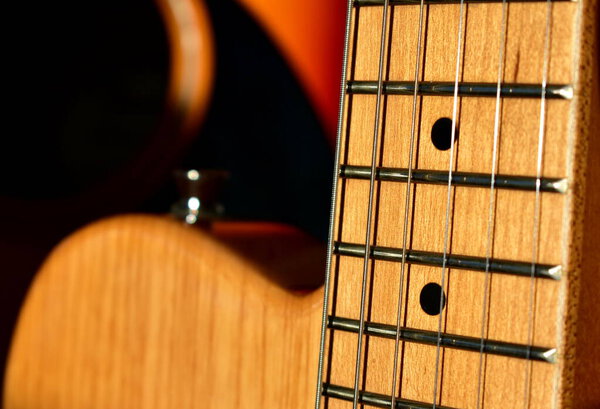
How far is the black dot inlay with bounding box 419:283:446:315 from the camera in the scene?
454 mm

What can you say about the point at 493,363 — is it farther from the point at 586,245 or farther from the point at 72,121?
the point at 72,121

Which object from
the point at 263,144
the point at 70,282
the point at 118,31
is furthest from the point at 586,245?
the point at 118,31

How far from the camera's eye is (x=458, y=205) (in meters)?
0.44

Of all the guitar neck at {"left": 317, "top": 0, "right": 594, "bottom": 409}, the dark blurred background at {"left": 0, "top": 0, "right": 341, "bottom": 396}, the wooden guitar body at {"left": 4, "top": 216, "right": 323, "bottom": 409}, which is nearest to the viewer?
the guitar neck at {"left": 317, "top": 0, "right": 594, "bottom": 409}

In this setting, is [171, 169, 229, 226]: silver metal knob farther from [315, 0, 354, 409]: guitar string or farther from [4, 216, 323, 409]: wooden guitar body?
[315, 0, 354, 409]: guitar string

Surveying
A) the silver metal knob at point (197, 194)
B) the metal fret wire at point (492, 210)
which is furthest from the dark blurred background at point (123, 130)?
the metal fret wire at point (492, 210)

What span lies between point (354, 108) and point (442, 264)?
99mm

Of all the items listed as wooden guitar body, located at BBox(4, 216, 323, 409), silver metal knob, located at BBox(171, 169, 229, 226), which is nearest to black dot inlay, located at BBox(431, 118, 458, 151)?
wooden guitar body, located at BBox(4, 216, 323, 409)

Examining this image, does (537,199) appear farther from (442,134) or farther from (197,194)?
(197,194)

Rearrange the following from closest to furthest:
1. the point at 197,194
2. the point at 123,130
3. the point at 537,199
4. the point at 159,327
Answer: the point at 537,199
the point at 159,327
the point at 197,194
the point at 123,130

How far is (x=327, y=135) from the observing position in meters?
0.81

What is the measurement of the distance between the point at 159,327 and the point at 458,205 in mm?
242

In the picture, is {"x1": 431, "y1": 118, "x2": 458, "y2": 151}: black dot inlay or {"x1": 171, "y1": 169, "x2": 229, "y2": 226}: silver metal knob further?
{"x1": 171, "y1": 169, "x2": 229, "y2": 226}: silver metal knob

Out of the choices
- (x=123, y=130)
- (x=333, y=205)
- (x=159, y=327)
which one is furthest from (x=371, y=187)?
(x=123, y=130)
